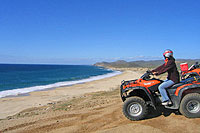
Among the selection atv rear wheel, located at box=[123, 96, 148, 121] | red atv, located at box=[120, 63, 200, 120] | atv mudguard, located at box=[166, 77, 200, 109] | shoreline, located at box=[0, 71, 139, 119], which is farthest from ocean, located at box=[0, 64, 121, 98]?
atv mudguard, located at box=[166, 77, 200, 109]

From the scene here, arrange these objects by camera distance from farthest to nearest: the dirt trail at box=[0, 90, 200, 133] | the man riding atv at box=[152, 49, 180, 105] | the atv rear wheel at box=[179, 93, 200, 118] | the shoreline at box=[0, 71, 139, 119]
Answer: the shoreline at box=[0, 71, 139, 119], the man riding atv at box=[152, 49, 180, 105], the atv rear wheel at box=[179, 93, 200, 118], the dirt trail at box=[0, 90, 200, 133]

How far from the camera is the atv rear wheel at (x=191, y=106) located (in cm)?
429

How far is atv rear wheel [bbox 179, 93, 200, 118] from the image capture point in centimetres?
429

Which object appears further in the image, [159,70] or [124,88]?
[124,88]

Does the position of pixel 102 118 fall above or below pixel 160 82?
below

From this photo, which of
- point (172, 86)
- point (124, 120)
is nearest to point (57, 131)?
point (124, 120)

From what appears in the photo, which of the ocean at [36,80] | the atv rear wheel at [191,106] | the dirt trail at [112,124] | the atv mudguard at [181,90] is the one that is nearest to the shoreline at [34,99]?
the ocean at [36,80]

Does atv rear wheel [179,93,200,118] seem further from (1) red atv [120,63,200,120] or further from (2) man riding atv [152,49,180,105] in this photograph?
(2) man riding atv [152,49,180,105]

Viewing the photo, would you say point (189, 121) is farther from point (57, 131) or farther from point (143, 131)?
point (57, 131)

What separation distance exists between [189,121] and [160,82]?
51.3 inches

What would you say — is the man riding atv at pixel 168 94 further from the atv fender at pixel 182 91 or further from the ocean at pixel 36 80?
the ocean at pixel 36 80

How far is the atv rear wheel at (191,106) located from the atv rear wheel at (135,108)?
1.06 meters

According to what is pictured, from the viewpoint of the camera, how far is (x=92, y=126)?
178 inches

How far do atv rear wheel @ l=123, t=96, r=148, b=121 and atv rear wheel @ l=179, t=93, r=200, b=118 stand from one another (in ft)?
3.49
